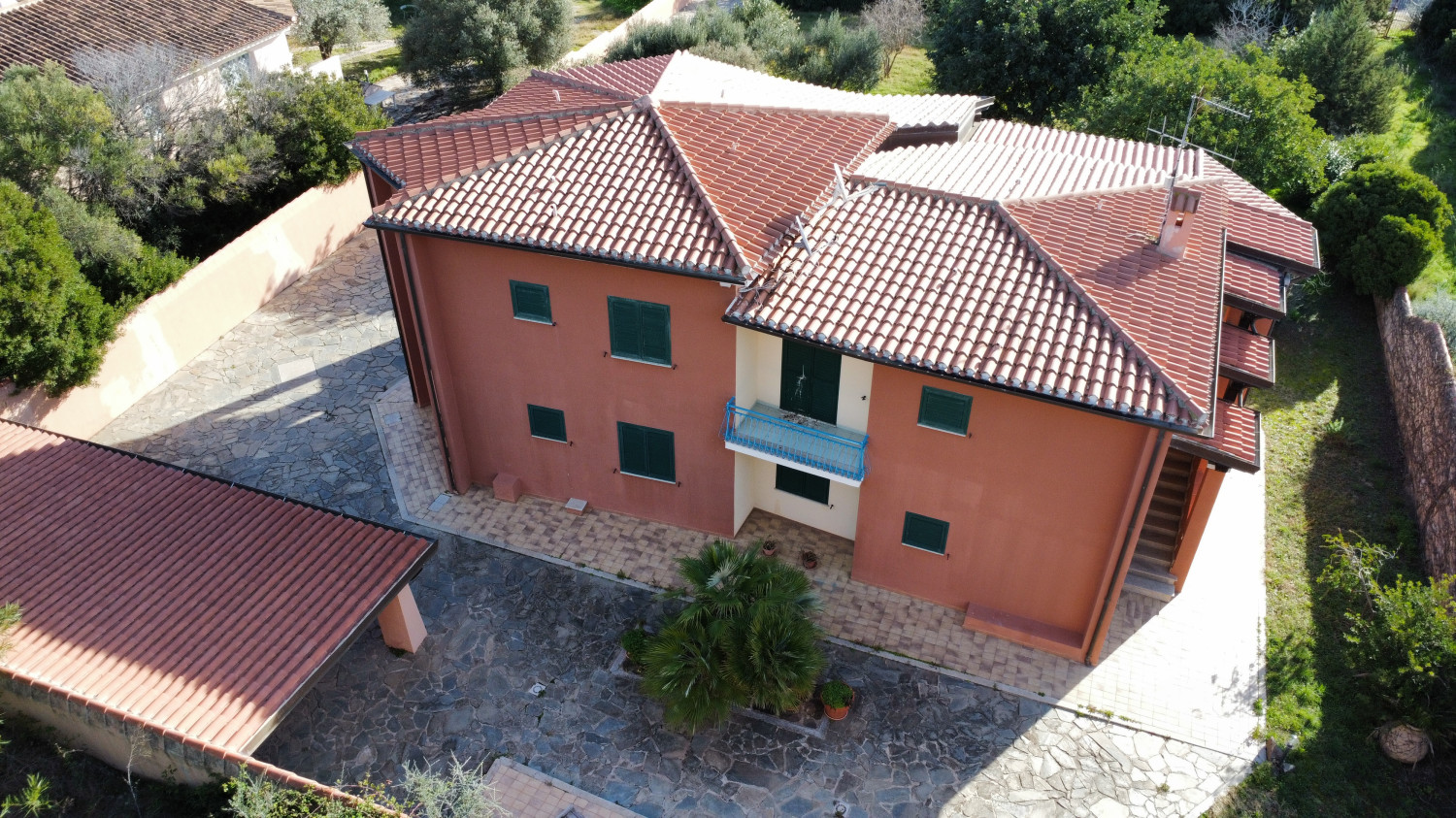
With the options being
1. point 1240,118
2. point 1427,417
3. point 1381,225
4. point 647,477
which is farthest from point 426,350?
point 1381,225

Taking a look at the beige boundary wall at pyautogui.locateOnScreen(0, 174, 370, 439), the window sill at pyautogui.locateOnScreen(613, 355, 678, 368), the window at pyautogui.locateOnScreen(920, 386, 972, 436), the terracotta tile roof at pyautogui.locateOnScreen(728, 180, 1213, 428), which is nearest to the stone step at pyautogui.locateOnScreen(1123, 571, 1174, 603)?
the window at pyautogui.locateOnScreen(920, 386, 972, 436)

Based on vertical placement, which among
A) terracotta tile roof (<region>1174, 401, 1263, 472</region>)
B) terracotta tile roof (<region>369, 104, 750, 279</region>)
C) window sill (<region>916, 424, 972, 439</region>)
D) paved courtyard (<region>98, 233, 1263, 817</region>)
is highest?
terracotta tile roof (<region>369, 104, 750, 279</region>)

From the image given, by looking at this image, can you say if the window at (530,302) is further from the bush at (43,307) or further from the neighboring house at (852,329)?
the bush at (43,307)

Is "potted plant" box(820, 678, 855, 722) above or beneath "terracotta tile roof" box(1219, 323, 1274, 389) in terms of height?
beneath

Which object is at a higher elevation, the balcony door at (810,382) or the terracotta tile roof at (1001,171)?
the terracotta tile roof at (1001,171)

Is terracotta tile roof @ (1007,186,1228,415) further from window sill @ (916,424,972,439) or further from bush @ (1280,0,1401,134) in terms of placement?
bush @ (1280,0,1401,134)

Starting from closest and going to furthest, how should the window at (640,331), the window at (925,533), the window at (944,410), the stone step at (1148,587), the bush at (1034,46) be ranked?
1. the window at (944,410)
2. the window at (640,331)
3. the window at (925,533)
4. the stone step at (1148,587)
5. the bush at (1034,46)

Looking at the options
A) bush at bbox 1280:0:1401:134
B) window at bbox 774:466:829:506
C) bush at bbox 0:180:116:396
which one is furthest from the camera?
bush at bbox 1280:0:1401:134

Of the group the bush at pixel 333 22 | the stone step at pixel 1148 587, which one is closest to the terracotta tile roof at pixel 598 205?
the stone step at pixel 1148 587
